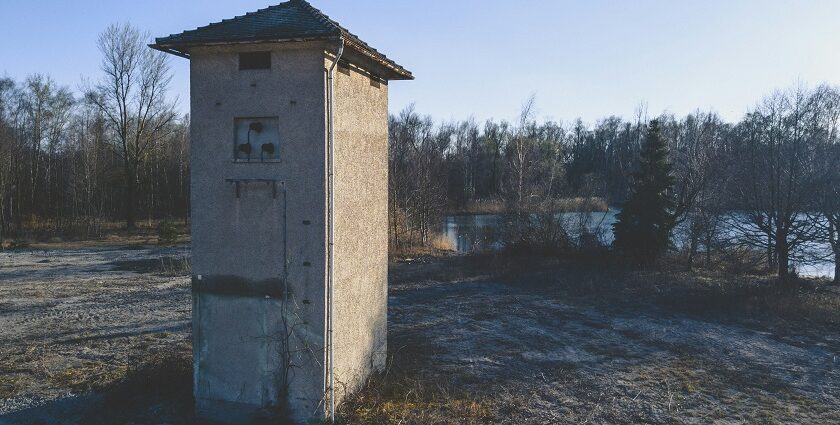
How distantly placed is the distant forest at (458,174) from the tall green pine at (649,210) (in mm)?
914

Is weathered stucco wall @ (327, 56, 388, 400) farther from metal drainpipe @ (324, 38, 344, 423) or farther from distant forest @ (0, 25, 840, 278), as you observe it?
distant forest @ (0, 25, 840, 278)

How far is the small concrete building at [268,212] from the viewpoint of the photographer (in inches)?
253

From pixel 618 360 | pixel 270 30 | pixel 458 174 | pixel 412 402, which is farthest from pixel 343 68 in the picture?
pixel 458 174

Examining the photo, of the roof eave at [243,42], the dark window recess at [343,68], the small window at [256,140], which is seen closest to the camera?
the roof eave at [243,42]

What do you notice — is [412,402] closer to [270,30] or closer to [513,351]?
[513,351]

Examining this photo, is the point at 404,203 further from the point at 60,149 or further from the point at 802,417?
the point at 60,149

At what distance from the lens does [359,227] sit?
749cm

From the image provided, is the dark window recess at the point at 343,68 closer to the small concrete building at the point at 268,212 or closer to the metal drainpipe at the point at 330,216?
the small concrete building at the point at 268,212

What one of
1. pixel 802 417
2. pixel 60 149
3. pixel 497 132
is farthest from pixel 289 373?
pixel 497 132

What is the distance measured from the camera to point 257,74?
21.3 feet

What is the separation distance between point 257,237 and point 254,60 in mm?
1983

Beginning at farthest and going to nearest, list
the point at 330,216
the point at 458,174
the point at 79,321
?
the point at 458,174 → the point at 79,321 → the point at 330,216

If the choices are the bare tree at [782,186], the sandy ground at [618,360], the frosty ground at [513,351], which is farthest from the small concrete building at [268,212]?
the bare tree at [782,186]

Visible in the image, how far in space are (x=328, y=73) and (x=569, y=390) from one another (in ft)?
17.4
